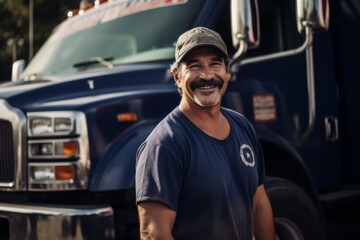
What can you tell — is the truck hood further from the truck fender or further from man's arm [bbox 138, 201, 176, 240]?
man's arm [bbox 138, 201, 176, 240]

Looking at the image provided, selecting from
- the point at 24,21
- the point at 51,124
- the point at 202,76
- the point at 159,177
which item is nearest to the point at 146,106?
the point at 51,124

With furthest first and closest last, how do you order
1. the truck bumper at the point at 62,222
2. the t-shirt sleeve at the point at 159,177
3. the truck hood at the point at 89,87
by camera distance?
the truck hood at the point at 89,87, the truck bumper at the point at 62,222, the t-shirt sleeve at the point at 159,177

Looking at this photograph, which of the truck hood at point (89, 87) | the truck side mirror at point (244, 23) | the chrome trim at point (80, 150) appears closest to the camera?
the chrome trim at point (80, 150)

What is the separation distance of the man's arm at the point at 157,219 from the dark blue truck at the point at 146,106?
3.25 feet

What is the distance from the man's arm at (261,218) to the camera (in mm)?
2498

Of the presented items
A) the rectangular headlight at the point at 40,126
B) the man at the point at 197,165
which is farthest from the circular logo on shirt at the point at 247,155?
the rectangular headlight at the point at 40,126

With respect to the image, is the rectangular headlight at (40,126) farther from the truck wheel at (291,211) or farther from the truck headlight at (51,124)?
the truck wheel at (291,211)

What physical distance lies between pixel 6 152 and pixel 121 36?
1279 mm

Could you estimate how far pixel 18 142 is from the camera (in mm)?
3176

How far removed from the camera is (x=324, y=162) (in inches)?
169

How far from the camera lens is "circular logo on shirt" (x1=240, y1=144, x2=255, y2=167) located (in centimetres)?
225

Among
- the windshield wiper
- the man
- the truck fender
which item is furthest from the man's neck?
the windshield wiper

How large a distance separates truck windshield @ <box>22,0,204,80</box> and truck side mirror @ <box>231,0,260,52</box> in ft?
1.51

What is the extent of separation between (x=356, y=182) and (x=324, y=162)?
38 centimetres
